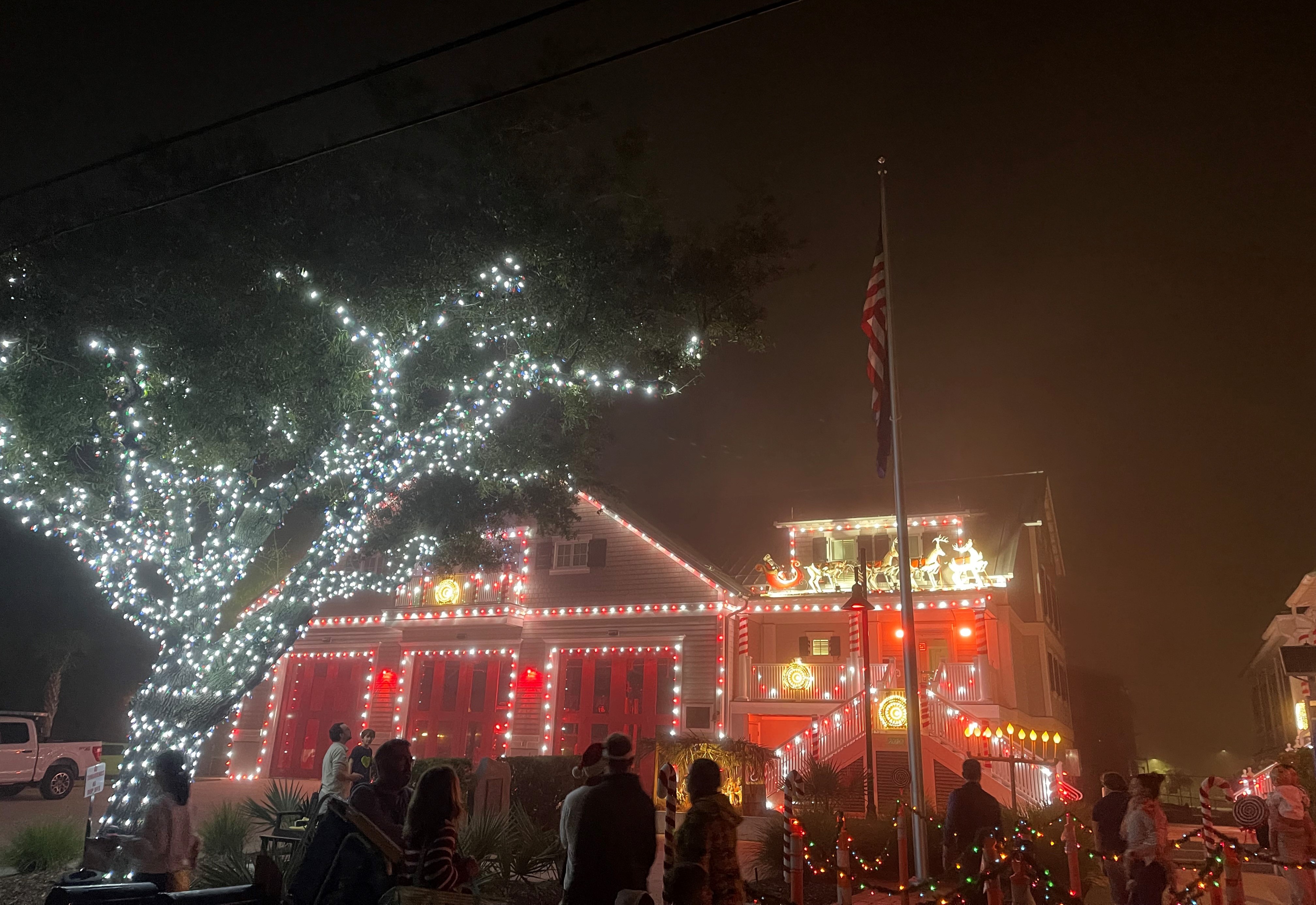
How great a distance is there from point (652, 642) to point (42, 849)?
14.5 meters

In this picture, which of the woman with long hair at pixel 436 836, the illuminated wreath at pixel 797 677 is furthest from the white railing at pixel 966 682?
the woman with long hair at pixel 436 836

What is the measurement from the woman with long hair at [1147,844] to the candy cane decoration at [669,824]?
4155 millimetres

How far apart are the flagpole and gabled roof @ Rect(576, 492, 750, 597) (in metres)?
10.8

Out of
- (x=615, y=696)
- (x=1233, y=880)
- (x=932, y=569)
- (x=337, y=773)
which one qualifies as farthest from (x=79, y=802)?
(x=1233, y=880)

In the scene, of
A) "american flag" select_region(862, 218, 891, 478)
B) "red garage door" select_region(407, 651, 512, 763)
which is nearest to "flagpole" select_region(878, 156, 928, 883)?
"american flag" select_region(862, 218, 891, 478)

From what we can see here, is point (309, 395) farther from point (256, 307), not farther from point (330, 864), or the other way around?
point (330, 864)

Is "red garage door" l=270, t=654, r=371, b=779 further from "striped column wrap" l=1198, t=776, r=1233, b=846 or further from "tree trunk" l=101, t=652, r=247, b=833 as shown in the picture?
"striped column wrap" l=1198, t=776, r=1233, b=846

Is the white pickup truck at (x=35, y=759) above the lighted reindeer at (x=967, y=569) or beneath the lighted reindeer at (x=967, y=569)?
beneath

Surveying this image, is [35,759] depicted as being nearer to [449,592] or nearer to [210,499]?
[449,592]

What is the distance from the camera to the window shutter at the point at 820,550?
947 inches

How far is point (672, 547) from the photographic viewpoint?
2308 cm

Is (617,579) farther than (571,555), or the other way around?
(571,555)

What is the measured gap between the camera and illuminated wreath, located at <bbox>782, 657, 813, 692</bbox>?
20.7 metres

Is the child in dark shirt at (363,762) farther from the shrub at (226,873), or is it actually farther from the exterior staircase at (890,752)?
the exterior staircase at (890,752)
